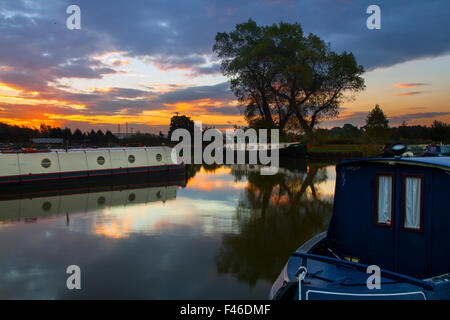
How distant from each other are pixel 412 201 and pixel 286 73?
3922 cm

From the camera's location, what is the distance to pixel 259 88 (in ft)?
147

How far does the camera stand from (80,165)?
2067 cm

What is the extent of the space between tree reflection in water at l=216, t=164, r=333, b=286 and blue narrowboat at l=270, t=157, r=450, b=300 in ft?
6.80

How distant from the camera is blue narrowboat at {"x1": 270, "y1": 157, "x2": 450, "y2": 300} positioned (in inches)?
164

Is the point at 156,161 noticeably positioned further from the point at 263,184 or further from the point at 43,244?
the point at 43,244

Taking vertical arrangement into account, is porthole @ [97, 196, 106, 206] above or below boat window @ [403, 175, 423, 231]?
below

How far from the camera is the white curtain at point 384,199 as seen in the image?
17.2 ft

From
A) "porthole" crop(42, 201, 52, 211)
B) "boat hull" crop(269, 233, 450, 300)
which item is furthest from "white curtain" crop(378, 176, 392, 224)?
"porthole" crop(42, 201, 52, 211)

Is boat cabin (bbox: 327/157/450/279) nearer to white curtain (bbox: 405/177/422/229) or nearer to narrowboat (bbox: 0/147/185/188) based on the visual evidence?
white curtain (bbox: 405/177/422/229)

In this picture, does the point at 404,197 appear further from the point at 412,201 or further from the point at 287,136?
the point at 287,136

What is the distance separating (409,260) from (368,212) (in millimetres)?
958
